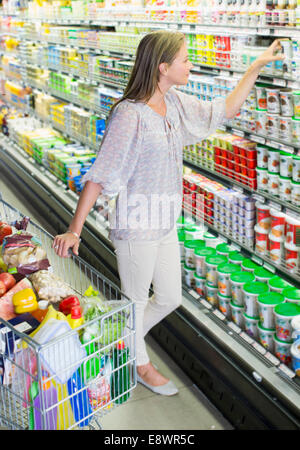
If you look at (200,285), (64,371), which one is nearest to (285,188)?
(200,285)

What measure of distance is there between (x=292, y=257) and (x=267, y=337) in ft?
1.38

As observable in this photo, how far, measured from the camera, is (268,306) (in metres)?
2.83

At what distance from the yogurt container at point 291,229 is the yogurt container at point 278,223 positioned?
5 centimetres

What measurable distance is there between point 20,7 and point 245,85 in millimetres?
5663

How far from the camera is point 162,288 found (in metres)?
2.87

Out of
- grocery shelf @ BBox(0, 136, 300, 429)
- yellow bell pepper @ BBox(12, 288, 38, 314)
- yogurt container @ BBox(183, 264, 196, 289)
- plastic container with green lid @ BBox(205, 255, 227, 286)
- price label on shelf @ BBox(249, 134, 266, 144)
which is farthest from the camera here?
yogurt container @ BBox(183, 264, 196, 289)

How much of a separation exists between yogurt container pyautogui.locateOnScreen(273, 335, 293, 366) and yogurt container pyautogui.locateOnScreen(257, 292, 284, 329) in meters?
0.11

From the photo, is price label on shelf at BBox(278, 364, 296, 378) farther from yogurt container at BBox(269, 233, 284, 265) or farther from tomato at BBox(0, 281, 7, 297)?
tomato at BBox(0, 281, 7, 297)

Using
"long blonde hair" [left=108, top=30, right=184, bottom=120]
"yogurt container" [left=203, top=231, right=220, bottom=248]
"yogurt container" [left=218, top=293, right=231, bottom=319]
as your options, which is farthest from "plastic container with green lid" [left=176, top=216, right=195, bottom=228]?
"long blonde hair" [left=108, top=30, right=184, bottom=120]

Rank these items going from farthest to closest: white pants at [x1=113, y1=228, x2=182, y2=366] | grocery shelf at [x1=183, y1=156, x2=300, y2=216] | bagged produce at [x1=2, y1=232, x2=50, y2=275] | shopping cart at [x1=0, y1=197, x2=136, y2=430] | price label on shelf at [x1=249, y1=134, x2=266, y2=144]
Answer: price label on shelf at [x1=249, y1=134, x2=266, y2=144], grocery shelf at [x1=183, y1=156, x2=300, y2=216], white pants at [x1=113, y1=228, x2=182, y2=366], bagged produce at [x1=2, y1=232, x2=50, y2=275], shopping cart at [x1=0, y1=197, x2=136, y2=430]

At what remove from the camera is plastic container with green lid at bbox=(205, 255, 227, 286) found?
3.31 metres

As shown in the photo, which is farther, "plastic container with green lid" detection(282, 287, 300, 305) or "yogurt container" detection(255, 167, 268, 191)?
"yogurt container" detection(255, 167, 268, 191)

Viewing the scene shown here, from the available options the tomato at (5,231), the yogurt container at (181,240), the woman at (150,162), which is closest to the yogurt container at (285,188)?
the woman at (150,162)

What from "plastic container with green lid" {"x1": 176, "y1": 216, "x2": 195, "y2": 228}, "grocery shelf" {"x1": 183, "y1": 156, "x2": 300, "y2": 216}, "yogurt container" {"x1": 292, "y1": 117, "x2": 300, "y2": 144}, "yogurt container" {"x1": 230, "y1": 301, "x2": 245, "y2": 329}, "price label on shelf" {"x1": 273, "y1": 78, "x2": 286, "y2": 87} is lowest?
"yogurt container" {"x1": 230, "y1": 301, "x2": 245, "y2": 329}
